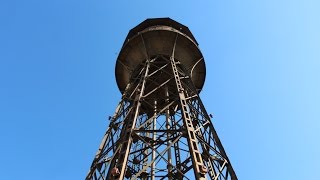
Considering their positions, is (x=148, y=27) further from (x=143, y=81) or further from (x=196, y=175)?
(x=196, y=175)

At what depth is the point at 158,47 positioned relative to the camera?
21062mm

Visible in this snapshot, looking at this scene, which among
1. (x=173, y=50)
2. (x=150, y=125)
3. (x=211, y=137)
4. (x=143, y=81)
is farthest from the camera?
(x=173, y=50)

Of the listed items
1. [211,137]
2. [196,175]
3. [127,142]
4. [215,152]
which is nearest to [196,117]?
[211,137]

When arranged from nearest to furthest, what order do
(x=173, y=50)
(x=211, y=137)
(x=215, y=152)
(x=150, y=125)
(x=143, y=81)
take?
1. (x=215, y=152)
2. (x=211, y=137)
3. (x=143, y=81)
4. (x=150, y=125)
5. (x=173, y=50)

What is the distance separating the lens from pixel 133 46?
21328 millimetres

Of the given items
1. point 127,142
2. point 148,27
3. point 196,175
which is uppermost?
point 148,27

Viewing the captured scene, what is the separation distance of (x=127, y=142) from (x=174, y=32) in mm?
9888

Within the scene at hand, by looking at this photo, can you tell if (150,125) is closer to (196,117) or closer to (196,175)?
(196,117)

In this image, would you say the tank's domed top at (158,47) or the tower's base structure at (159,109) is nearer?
the tower's base structure at (159,109)

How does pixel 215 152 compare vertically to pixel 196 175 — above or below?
above

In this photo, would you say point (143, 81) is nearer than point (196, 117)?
No

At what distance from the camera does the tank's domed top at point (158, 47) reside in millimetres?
20953

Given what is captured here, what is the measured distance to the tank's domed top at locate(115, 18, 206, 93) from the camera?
20953 millimetres

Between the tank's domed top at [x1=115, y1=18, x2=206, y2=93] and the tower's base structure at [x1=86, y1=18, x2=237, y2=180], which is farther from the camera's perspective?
the tank's domed top at [x1=115, y1=18, x2=206, y2=93]
